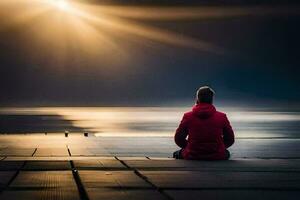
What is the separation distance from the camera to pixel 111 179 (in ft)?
28.1

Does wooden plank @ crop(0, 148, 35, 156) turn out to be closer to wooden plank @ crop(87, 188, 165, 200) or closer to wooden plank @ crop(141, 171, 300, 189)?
wooden plank @ crop(141, 171, 300, 189)

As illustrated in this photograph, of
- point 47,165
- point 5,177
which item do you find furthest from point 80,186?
point 47,165

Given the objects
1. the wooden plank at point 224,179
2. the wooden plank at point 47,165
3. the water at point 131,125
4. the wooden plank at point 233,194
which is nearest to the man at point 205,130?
the wooden plank at point 47,165

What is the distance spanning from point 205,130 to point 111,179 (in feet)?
10.9

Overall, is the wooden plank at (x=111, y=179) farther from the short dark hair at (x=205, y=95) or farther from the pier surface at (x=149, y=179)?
the short dark hair at (x=205, y=95)

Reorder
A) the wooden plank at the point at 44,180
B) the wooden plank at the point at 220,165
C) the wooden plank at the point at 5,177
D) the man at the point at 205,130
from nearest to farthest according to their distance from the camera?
1. the wooden plank at the point at 44,180
2. the wooden plank at the point at 5,177
3. the wooden plank at the point at 220,165
4. the man at the point at 205,130

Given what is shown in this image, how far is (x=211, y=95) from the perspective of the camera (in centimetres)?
1162

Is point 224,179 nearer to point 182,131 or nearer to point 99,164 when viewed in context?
point 99,164

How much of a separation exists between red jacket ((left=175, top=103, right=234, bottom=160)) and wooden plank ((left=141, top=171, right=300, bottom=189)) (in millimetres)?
2102

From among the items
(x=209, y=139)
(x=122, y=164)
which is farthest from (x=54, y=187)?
(x=209, y=139)

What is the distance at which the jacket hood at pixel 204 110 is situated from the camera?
11.6 metres

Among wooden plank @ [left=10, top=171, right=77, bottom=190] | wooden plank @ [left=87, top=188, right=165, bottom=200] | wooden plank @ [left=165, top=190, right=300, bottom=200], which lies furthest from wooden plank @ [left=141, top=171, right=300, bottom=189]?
wooden plank @ [left=10, top=171, right=77, bottom=190]

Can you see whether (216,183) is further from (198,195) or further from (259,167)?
(259,167)

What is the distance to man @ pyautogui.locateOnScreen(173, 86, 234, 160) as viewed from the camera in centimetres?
1160
